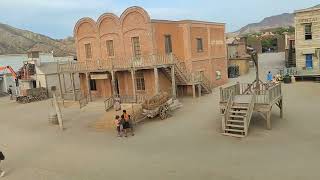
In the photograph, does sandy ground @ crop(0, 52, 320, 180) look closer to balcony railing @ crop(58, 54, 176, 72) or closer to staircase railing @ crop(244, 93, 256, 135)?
staircase railing @ crop(244, 93, 256, 135)

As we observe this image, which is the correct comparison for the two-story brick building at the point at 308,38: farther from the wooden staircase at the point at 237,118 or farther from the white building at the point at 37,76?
the white building at the point at 37,76

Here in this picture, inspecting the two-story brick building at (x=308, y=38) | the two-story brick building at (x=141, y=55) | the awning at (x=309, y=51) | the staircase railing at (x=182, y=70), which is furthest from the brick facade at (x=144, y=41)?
the awning at (x=309, y=51)

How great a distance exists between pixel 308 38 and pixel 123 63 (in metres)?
19.4

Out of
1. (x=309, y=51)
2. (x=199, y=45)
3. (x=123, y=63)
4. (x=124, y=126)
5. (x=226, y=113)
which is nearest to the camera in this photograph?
(x=226, y=113)

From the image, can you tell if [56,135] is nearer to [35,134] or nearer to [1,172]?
[35,134]

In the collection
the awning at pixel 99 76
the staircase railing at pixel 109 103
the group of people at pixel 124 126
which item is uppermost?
the awning at pixel 99 76

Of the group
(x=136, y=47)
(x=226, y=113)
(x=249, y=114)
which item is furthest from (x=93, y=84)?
(x=249, y=114)

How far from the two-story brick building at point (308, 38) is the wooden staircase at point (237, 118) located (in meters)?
19.6

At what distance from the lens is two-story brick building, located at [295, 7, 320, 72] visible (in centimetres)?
3481

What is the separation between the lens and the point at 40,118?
95.5 feet

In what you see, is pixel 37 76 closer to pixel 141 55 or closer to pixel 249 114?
pixel 141 55

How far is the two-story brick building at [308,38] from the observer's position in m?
34.8

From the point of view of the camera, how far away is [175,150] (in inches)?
664

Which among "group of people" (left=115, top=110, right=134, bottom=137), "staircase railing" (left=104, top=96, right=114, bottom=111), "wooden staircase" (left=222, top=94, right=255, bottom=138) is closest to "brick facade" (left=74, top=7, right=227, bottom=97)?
"staircase railing" (left=104, top=96, right=114, bottom=111)
